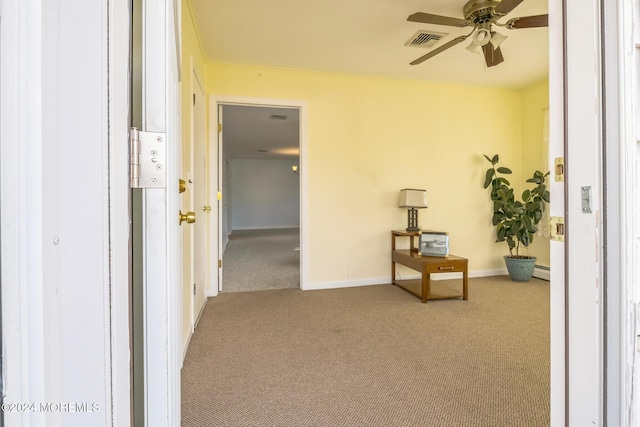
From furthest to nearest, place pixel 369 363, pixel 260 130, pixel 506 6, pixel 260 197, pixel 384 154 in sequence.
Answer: pixel 260 197 → pixel 260 130 → pixel 384 154 → pixel 506 6 → pixel 369 363

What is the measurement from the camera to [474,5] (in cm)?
224

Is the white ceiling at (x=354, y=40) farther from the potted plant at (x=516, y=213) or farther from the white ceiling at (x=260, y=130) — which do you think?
the potted plant at (x=516, y=213)

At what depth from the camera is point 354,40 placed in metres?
2.95

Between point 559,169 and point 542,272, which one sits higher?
point 559,169

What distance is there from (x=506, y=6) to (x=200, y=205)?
2.82m

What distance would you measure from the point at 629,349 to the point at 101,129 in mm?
1104

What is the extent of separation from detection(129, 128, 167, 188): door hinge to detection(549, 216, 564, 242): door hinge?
0.98m

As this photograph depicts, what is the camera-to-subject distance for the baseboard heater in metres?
3.96

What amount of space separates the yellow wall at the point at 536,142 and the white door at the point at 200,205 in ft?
13.3

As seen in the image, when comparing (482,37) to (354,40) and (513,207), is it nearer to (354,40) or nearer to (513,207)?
(354,40)

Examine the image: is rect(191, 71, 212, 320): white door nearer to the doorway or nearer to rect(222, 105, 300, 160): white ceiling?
the doorway

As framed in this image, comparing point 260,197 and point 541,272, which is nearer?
point 541,272

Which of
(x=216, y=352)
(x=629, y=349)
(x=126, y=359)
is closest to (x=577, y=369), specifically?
(x=629, y=349)

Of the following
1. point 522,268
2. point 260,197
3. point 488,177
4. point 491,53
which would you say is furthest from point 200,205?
point 260,197
